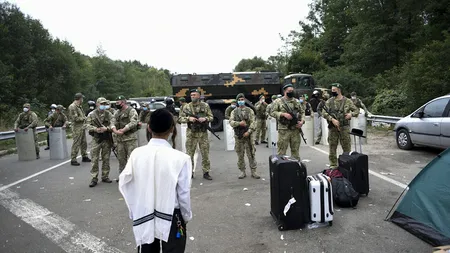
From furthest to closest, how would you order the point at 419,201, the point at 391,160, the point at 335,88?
the point at 391,160 → the point at 335,88 → the point at 419,201

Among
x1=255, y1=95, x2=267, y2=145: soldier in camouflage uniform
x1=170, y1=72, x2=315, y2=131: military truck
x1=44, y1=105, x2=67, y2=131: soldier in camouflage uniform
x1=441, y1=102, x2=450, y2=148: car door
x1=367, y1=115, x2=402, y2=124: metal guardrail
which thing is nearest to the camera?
x1=441, y1=102, x2=450, y2=148: car door

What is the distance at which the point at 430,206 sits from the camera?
4055mm

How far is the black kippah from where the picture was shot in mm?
2465

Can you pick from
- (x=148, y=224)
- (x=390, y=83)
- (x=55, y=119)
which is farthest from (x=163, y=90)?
(x=148, y=224)

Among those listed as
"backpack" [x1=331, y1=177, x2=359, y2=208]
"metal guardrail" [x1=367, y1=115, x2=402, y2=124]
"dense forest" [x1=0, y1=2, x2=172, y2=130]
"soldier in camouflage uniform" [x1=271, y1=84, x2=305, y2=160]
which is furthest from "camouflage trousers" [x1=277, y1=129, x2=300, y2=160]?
"dense forest" [x1=0, y1=2, x2=172, y2=130]

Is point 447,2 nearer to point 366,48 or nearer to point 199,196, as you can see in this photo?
point 366,48

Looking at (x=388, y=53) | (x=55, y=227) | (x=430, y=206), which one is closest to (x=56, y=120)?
(x=55, y=227)

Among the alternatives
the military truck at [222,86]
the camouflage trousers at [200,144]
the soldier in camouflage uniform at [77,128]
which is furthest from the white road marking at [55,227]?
the military truck at [222,86]

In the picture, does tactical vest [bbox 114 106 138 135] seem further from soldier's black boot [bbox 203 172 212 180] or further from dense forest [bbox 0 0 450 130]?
dense forest [bbox 0 0 450 130]

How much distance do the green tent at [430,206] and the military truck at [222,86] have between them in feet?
38.5

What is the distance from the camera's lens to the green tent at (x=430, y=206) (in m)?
3.84

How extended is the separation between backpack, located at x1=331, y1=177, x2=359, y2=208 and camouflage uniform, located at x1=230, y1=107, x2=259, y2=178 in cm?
226

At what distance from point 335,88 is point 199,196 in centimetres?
357

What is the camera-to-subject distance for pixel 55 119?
1138cm
